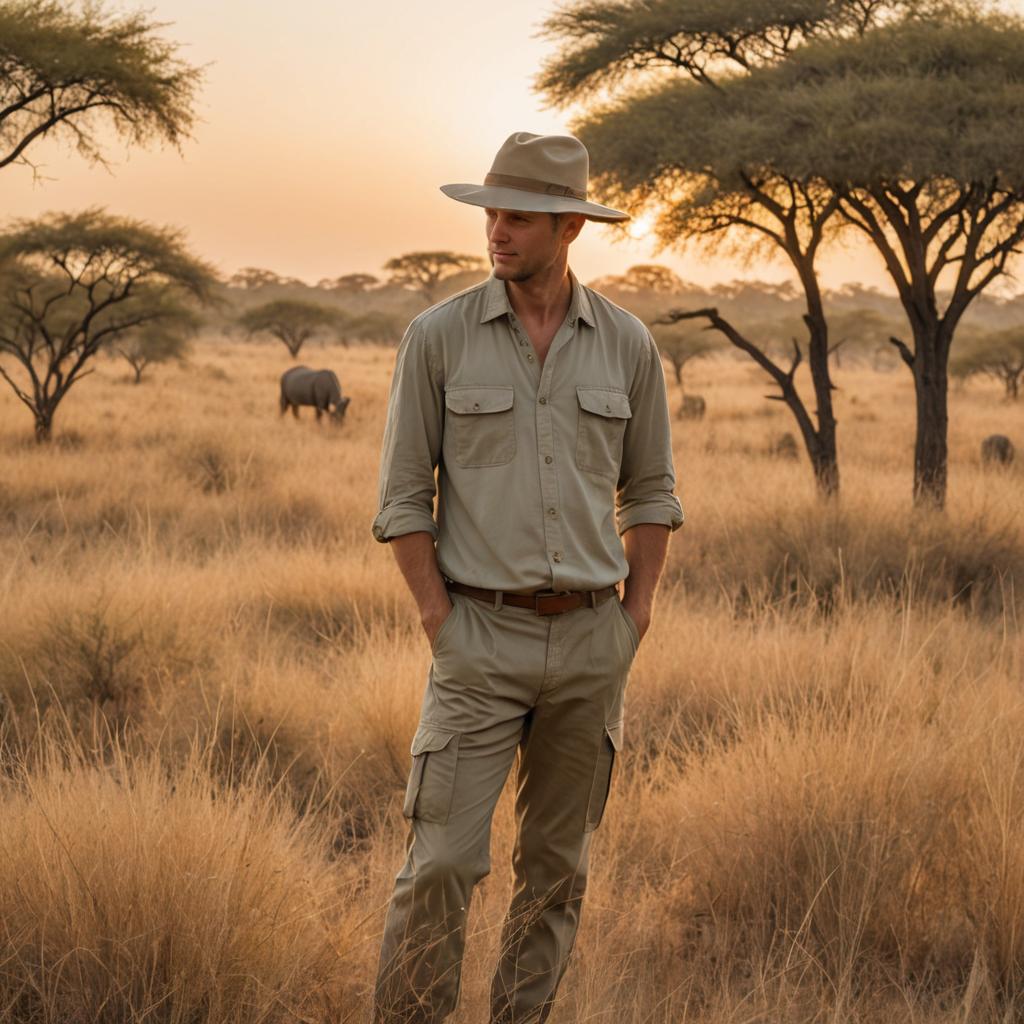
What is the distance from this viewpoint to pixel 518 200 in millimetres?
2506

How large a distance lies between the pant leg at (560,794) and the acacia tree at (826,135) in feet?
26.3

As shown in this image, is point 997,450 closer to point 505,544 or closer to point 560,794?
point 560,794

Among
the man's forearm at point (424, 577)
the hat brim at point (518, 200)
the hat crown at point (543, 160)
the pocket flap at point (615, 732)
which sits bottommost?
the pocket flap at point (615, 732)

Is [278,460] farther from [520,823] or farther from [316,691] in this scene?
[520,823]

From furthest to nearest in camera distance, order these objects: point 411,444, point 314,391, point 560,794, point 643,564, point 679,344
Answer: point 679,344
point 314,391
point 643,564
point 560,794
point 411,444

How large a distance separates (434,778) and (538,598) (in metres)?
0.43

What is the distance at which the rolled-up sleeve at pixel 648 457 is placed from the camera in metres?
2.78

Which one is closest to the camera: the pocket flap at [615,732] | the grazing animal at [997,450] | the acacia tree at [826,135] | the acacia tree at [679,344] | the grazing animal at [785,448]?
the pocket flap at [615,732]

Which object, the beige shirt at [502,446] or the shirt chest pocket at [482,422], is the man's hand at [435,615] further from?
the shirt chest pocket at [482,422]

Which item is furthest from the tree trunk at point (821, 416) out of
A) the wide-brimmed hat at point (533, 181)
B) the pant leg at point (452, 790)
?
the pant leg at point (452, 790)

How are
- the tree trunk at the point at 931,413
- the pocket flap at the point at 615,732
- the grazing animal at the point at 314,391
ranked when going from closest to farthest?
the pocket flap at the point at 615,732
the tree trunk at the point at 931,413
the grazing animal at the point at 314,391

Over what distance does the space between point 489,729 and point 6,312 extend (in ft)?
77.6

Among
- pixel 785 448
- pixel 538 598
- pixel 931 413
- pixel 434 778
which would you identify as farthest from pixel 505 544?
pixel 785 448

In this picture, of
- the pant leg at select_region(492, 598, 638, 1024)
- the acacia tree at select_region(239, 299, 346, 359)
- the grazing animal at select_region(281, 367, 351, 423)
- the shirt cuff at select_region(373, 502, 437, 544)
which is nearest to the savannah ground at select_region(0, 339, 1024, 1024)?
the pant leg at select_region(492, 598, 638, 1024)
